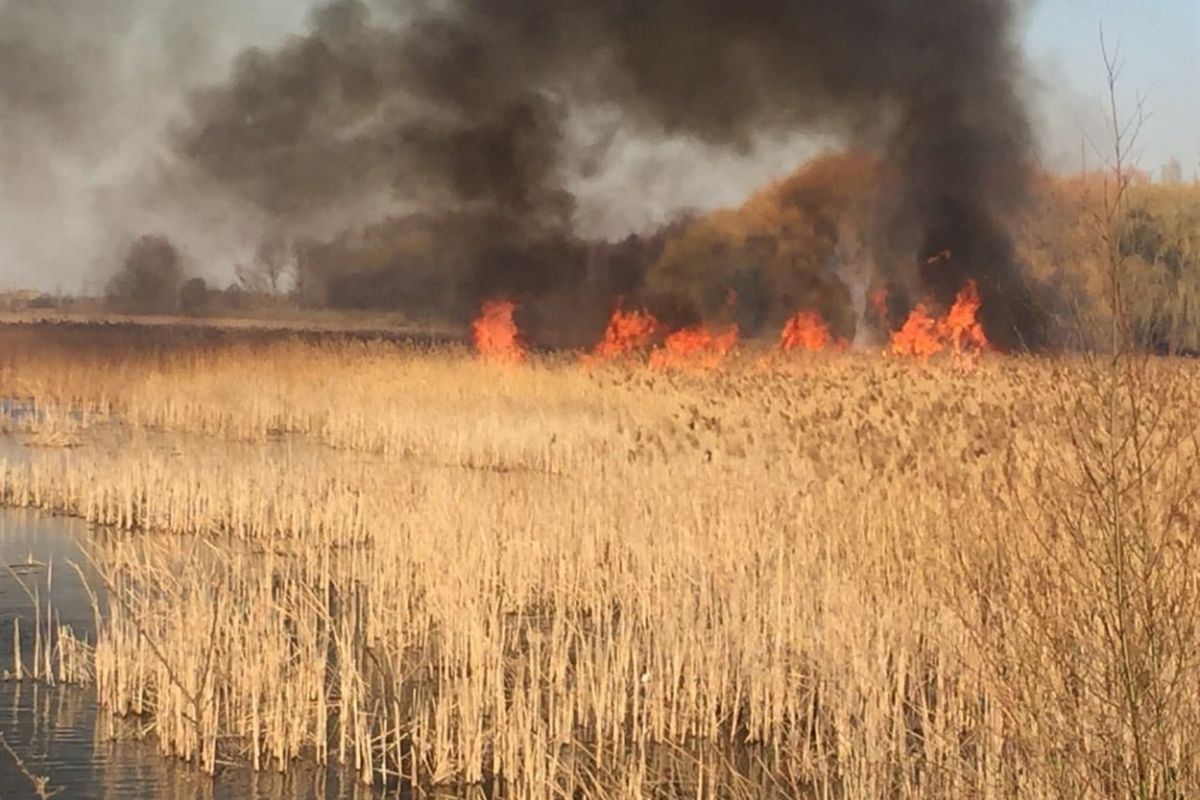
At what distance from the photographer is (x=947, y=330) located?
28375mm

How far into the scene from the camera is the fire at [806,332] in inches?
1174

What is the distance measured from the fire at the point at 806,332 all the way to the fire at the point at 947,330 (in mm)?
2142

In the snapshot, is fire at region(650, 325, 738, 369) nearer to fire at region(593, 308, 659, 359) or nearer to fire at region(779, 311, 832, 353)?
fire at region(593, 308, 659, 359)

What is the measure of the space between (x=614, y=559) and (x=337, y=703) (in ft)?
10.4

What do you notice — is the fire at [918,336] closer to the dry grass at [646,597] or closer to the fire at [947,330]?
the fire at [947,330]

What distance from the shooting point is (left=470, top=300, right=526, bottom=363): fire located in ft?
91.0

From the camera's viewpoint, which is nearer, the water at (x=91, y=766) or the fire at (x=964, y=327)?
A: the water at (x=91, y=766)

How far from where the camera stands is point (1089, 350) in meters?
3.75

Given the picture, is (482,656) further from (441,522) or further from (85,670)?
(441,522)

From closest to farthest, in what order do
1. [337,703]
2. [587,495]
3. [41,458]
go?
1. [337,703]
2. [587,495]
3. [41,458]

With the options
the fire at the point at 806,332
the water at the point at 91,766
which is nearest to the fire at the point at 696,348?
the fire at the point at 806,332

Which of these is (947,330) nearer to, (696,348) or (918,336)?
(918,336)

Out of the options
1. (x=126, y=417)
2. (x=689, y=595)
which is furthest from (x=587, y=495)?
(x=126, y=417)

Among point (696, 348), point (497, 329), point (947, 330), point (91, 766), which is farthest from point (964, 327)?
point (91, 766)
